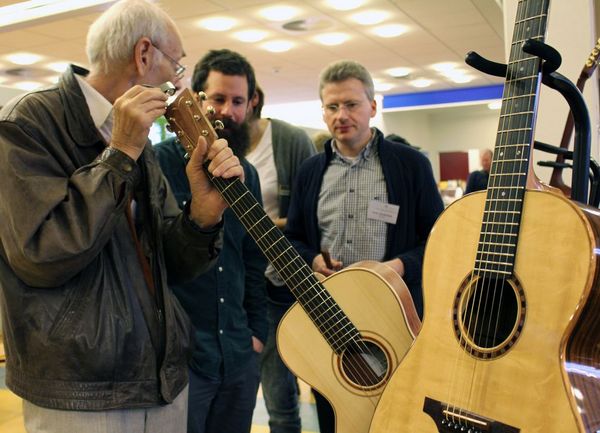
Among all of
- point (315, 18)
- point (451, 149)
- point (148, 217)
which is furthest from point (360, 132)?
point (451, 149)

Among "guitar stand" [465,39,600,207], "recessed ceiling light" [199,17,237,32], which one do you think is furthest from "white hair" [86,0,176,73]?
"recessed ceiling light" [199,17,237,32]

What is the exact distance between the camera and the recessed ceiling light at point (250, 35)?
310 inches

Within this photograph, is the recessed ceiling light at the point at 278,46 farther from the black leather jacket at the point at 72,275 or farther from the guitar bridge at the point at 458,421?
the guitar bridge at the point at 458,421

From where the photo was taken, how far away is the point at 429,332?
113 centimetres

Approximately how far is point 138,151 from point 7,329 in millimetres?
487

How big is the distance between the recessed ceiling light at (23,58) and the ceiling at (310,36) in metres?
0.11

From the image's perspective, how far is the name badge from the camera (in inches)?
81.8

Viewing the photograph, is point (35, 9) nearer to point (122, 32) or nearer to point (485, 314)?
point (122, 32)

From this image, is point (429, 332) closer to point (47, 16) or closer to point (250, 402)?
point (250, 402)

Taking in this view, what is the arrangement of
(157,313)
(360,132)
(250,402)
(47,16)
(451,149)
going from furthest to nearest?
(451,149), (47,16), (360,132), (250,402), (157,313)

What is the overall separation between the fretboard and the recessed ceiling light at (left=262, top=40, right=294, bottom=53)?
767cm

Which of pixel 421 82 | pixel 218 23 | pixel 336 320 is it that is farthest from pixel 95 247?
pixel 421 82

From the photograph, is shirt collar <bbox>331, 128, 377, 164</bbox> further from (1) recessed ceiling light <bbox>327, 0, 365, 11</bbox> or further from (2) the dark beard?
(1) recessed ceiling light <bbox>327, 0, 365, 11</bbox>

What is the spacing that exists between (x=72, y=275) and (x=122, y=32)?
23.5 inches
